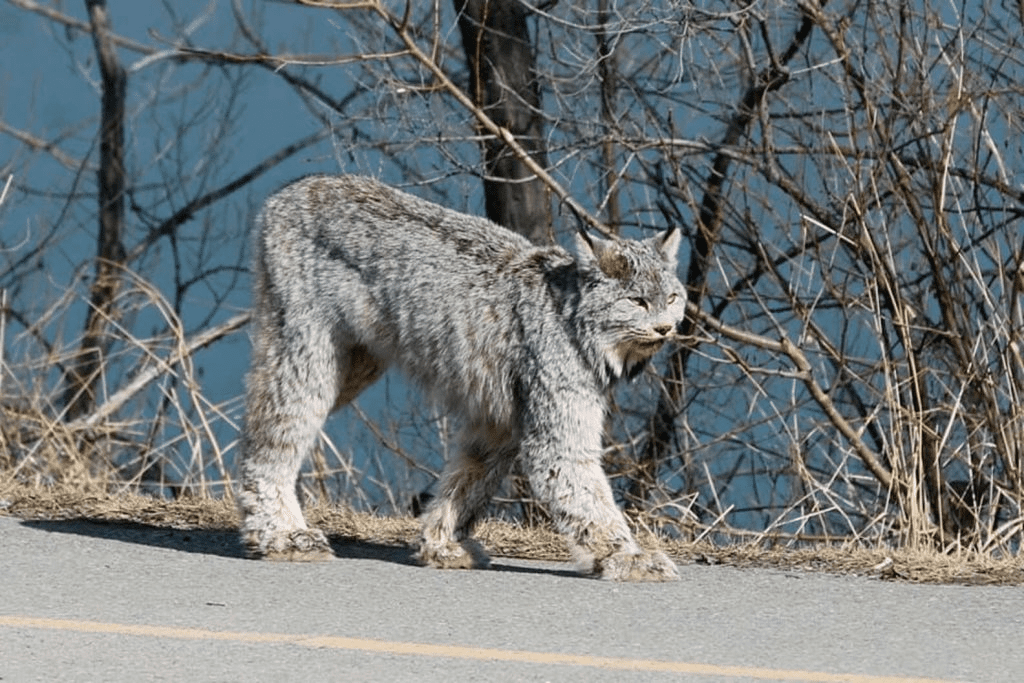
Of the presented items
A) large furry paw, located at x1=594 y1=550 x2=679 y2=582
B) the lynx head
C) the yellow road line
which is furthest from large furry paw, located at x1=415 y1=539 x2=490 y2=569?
the yellow road line

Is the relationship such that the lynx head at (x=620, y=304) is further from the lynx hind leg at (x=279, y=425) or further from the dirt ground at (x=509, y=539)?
the lynx hind leg at (x=279, y=425)

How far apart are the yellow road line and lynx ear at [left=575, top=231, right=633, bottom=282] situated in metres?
2.16

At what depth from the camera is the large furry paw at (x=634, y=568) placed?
7.25m

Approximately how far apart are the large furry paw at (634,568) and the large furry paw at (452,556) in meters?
0.66

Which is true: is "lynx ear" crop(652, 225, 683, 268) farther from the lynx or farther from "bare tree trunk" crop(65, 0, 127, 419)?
"bare tree trunk" crop(65, 0, 127, 419)

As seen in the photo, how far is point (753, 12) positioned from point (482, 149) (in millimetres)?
2066

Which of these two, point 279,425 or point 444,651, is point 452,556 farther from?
point 444,651

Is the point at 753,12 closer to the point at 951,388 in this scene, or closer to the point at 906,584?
the point at 951,388

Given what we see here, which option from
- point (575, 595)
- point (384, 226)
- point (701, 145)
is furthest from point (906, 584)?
point (701, 145)

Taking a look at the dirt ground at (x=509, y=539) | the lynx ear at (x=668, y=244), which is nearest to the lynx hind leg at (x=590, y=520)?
the dirt ground at (x=509, y=539)

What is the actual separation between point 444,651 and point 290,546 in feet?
6.57

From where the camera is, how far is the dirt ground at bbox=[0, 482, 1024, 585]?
7.70 metres

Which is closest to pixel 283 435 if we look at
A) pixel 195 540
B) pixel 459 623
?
pixel 195 540

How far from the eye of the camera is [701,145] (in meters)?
10.9
